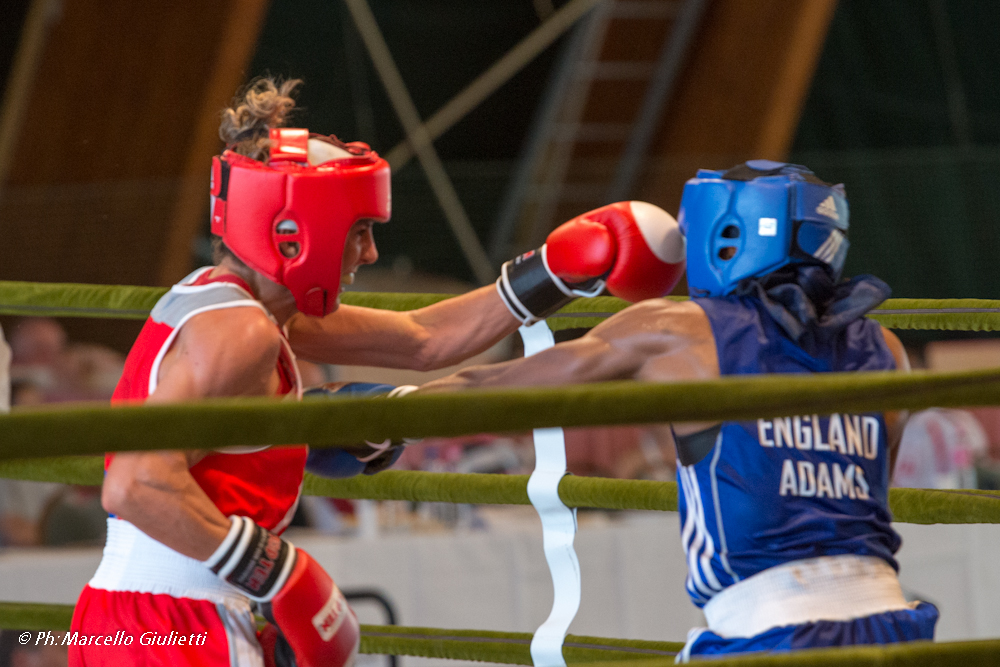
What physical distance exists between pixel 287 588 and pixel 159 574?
230mm

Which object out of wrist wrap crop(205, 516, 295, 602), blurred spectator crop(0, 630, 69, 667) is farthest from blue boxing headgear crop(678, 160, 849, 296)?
blurred spectator crop(0, 630, 69, 667)

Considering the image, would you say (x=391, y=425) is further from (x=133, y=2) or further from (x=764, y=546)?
(x=133, y=2)

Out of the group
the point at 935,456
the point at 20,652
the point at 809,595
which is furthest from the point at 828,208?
the point at 935,456

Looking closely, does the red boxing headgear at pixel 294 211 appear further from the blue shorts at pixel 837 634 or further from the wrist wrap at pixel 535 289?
the blue shorts at pixel 837 634

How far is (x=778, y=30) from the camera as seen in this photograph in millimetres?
7320

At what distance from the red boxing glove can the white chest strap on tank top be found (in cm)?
15

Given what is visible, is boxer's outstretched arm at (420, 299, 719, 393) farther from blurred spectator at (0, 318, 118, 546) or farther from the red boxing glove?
blurred spectator at (0, 318, 118, 546)

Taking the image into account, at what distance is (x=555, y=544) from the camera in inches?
73.2

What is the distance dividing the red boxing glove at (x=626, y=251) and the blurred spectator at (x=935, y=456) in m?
3.38

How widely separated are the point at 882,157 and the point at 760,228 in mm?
6435

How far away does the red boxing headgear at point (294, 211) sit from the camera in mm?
1771

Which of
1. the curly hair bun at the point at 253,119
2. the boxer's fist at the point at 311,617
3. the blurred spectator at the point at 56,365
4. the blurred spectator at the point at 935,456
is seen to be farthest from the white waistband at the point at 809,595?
the blurred spectator at the point at 56,365

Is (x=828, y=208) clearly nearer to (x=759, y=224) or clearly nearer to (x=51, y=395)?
(x=759, y=224)

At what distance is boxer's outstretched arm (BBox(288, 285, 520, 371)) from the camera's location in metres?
2.12
